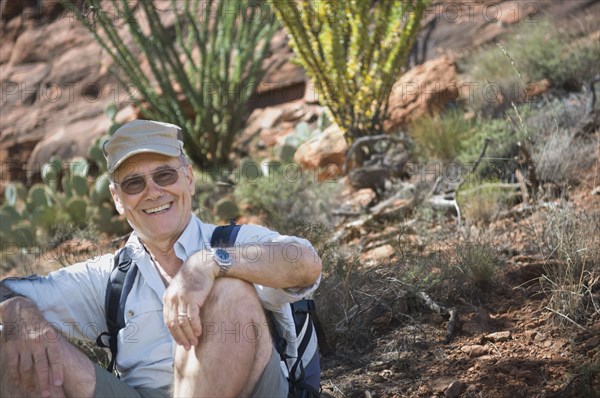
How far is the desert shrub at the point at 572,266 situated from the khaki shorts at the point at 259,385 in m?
1.48

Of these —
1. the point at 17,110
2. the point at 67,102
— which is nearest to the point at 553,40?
the point at 67,102

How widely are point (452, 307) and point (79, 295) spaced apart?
1.90 m

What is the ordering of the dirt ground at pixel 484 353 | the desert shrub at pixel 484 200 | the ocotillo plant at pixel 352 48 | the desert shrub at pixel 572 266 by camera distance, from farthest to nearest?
1. the ocotillo plant at pixel 352 48
2. the desert shrub at pixel 484 200
3. the desert shrub at pixel 572 266
4. the dirt ground at pixel 484 353

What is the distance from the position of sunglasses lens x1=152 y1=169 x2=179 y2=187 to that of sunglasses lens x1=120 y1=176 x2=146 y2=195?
0.05 meters

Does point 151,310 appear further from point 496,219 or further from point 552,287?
point 496,219

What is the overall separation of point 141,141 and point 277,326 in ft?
2.70

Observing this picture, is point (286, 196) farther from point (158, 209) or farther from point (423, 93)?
point (158, 209)

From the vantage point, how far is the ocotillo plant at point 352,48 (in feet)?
23.7

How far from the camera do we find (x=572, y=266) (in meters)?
3.88

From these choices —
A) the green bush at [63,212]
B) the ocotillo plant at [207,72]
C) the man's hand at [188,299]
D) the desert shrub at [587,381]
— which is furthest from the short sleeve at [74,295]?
the ocotillo plant at [207,72]

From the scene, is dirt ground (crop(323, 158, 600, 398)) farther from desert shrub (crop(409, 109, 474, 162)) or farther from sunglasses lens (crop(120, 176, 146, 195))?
desert shrub (crop(409, 109, 474, 162))

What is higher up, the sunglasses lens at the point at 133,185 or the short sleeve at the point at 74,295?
the sunglasses lens at the point at 133,185

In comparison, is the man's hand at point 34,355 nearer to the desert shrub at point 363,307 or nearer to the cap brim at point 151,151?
the cap brim at point 151,151

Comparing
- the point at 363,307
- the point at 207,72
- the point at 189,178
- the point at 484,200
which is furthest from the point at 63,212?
the point at 189,178
